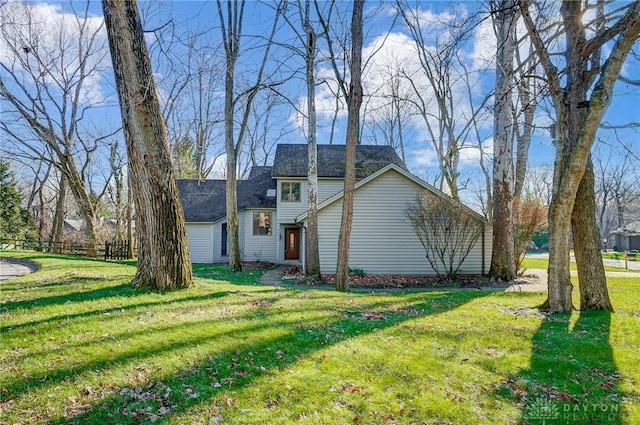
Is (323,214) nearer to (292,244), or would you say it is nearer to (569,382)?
(292,244)

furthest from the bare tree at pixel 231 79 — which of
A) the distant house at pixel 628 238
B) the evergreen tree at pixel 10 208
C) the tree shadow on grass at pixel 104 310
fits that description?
the distant house at pixel 628 238

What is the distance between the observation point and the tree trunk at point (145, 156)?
6.60m

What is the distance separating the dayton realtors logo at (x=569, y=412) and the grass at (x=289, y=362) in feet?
0.11

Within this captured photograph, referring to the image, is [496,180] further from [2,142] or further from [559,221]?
[2,142]

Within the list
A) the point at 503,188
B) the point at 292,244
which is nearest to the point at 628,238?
the point at 503,188

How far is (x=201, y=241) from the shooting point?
73.7 feet

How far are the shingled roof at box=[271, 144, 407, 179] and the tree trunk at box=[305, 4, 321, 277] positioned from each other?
6.73 metres

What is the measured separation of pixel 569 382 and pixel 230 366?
3.76 m

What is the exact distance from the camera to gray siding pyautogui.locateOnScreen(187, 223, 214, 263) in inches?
→ 881

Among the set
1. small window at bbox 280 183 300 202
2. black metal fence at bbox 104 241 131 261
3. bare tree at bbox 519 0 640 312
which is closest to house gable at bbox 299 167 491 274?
small window at bbox 280 183 300 202

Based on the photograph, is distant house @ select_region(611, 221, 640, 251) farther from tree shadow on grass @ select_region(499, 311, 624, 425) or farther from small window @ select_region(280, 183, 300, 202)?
tree shadow on grass @ select_region(499, 311, 624, 425)

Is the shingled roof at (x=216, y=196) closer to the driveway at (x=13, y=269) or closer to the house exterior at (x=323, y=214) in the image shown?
the house exterior at (x=323, y=214)

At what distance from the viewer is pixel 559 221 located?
671 cm

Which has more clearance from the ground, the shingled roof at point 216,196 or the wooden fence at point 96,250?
the shingled roof at point 216,196
